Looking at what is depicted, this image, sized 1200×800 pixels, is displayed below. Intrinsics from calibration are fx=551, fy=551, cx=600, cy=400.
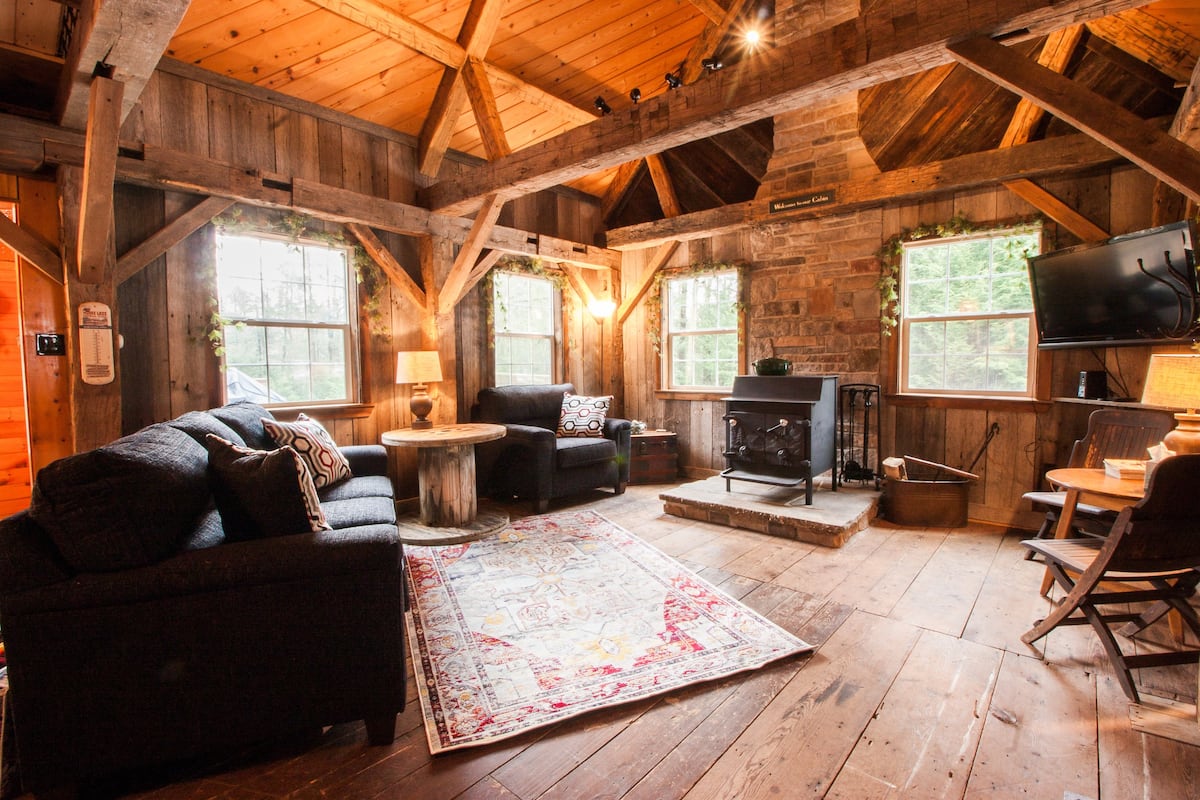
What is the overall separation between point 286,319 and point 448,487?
5.56ft

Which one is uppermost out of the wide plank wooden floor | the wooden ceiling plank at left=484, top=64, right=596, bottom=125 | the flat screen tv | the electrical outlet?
the wooden ceiling plank at left=484, top=64, right=596, bottom=125

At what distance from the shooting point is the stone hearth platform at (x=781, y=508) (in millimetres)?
3607

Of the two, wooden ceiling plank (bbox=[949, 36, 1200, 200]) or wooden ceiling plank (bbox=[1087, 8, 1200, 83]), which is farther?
wooden ceiling plank (bbox=[1087, 8, 1200, 83])

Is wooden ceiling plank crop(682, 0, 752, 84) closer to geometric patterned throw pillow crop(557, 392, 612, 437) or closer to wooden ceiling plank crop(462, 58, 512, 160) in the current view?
wooden ceiling plank crop(462, 58, 512, 160)

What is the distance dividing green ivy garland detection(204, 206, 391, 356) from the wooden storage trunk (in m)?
2.54

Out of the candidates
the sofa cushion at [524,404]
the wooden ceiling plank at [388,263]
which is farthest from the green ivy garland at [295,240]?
the sofa cushion at [524,404]

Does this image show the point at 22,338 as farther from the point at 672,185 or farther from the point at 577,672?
the point at 672,185

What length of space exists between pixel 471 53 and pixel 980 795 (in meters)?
4.77

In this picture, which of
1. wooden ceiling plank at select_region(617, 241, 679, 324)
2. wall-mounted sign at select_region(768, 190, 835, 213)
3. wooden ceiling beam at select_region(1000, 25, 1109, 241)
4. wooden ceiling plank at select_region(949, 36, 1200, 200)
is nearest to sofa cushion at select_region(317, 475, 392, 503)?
wooden ceiling plank at select_region(949, 36, 1200, 200)

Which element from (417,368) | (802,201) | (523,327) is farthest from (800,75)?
(523,327)

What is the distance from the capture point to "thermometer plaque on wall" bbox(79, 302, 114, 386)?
2854mm

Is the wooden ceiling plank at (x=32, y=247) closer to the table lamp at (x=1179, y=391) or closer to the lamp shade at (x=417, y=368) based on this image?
the lamp shade at (x=417, y=368)

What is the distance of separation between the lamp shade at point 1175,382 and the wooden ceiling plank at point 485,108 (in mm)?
3741

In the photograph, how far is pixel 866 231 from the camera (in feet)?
14.5
